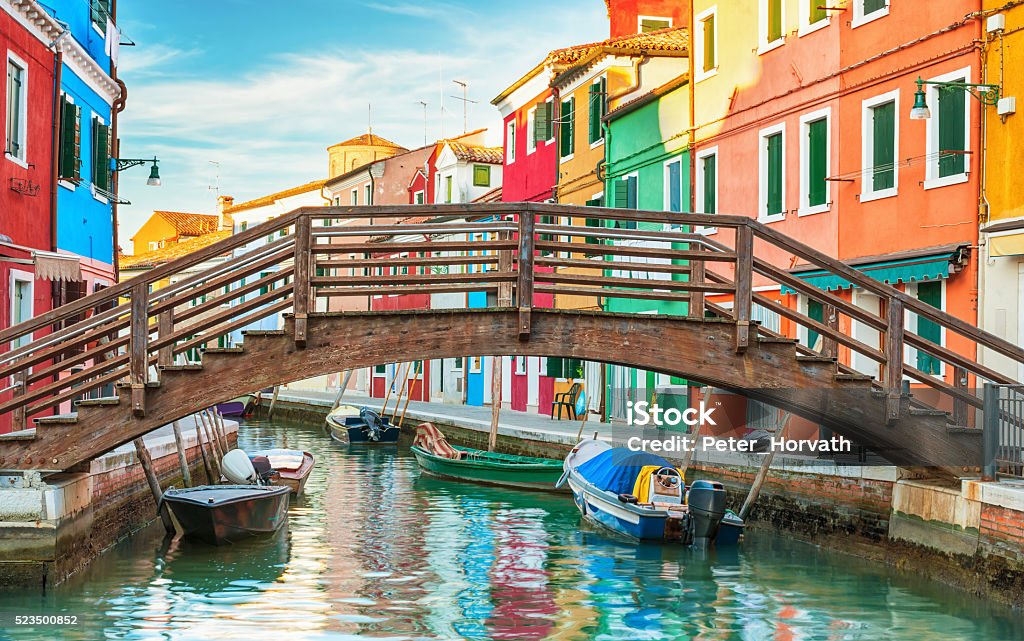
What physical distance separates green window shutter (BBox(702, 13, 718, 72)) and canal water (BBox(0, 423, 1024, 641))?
9.94 m

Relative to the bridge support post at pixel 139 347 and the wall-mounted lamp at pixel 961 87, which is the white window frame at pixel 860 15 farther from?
the bridge support post at pixel 139 347

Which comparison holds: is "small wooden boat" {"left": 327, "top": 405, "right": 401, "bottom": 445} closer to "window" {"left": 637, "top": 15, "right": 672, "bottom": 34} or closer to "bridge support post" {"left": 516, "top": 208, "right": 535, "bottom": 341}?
"window" {"left": 637, "top": 15, "right": 672, "bottom": 34}

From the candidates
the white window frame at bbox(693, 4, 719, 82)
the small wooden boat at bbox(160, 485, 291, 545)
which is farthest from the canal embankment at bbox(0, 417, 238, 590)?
the white window frame at bbox(693, 4, 719, 82)

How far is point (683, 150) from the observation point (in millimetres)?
25734

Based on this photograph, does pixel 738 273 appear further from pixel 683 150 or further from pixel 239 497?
pixel 683 150

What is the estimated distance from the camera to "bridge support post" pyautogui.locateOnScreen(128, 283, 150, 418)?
1151 cm

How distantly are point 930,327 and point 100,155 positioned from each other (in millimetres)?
14281

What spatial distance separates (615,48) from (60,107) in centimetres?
1335

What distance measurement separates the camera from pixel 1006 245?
15.9m

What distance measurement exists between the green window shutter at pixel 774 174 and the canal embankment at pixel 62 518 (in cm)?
1126

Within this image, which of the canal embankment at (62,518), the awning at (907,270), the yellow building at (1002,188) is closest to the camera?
the canal embankment at (62,518)

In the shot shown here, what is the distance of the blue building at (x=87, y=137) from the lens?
20391 millimetres

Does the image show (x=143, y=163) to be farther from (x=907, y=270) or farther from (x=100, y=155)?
(x=907, y=270)

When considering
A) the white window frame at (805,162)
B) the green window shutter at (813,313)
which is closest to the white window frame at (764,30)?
the white window frame at (805,162)
